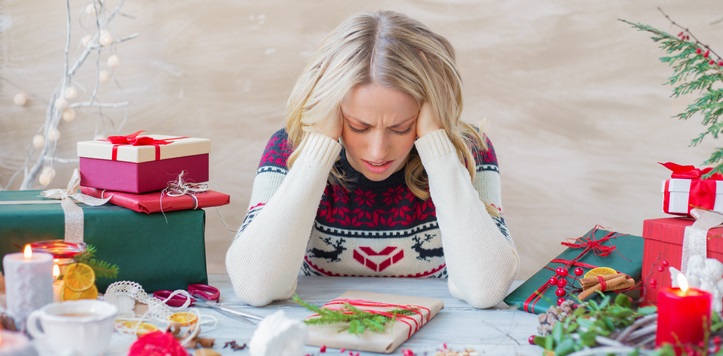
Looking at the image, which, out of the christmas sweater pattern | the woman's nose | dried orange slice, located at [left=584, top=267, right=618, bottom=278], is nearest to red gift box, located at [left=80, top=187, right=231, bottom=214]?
the christmas sweater pattern

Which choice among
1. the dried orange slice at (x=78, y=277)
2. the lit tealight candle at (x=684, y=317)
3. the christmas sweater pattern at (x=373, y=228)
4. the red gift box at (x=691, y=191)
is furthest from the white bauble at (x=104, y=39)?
the lit tealight candle at (x=684, y=317)

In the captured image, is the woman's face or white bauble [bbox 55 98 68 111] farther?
white bauble [bbox 55 98 68 111]

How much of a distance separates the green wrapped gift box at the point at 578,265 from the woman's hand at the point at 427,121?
39cm

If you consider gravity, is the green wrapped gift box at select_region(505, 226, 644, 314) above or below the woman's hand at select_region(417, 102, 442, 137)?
below

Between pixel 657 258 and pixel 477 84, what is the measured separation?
175 centimetres

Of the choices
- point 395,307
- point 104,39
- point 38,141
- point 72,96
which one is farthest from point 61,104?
point 395,307

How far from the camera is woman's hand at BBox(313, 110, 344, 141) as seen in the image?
1.66m

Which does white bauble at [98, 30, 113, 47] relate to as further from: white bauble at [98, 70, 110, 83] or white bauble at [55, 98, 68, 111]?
white bauble at [55, 98, 68, 111]

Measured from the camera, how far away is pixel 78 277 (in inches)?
49.6

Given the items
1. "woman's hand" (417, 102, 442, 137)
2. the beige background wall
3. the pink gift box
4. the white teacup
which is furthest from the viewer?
the beige background wall

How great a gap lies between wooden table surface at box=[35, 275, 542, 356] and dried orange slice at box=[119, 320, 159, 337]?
0.08 ft

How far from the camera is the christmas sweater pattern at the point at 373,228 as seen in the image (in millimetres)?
1815

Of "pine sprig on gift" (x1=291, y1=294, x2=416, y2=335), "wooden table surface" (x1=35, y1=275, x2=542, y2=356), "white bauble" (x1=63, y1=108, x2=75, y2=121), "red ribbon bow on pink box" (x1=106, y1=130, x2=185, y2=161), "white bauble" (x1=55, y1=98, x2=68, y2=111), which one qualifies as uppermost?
"white bauble" (x1=55, y1=98, x2=68, y2=111)

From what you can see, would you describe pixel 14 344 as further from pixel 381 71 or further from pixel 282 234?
pixel 381 71
